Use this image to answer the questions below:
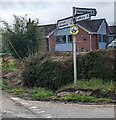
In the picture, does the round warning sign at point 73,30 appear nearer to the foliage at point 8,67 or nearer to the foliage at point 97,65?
the foliage at point 97,65

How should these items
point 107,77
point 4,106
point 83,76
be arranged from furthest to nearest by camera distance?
point 83,76, point 107,77, point 4,106

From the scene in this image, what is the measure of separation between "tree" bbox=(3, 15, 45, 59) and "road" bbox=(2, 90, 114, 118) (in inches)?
635

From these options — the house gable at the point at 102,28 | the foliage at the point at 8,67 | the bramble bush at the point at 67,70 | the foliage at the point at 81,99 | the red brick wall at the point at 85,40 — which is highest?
the house gable at the point at 102,28

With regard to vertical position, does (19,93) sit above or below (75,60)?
below

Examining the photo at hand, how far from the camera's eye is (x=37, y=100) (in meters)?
10.6

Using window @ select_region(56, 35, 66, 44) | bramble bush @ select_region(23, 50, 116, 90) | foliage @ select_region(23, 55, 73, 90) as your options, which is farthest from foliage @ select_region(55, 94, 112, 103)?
window @ select_region(56, 35, 66, 44)

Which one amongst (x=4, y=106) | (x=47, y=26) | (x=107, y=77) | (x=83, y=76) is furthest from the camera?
(x=47, y=26)

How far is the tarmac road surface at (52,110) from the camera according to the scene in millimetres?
7815

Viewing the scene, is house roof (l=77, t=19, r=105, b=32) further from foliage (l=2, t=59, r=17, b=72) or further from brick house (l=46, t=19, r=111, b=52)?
foliage (l=2, t=59, r=17, b=72)

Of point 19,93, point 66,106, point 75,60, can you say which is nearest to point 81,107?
point 66,106

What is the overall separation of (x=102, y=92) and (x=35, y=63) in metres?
4.83

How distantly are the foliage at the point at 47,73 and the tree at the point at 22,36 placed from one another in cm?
1128

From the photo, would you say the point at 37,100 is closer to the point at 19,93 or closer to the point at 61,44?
the point at 19,93

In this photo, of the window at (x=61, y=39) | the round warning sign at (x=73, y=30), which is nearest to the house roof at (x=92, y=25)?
the window at (x=61, y=39)
